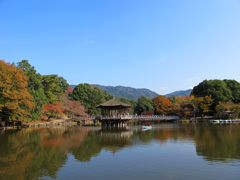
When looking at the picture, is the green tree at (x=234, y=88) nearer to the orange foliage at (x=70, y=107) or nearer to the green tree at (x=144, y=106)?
the green tree at (x=144, y=106)

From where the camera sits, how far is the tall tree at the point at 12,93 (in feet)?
84.8

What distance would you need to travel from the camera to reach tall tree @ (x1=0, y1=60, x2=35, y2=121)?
2586cm

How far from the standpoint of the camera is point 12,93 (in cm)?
2592

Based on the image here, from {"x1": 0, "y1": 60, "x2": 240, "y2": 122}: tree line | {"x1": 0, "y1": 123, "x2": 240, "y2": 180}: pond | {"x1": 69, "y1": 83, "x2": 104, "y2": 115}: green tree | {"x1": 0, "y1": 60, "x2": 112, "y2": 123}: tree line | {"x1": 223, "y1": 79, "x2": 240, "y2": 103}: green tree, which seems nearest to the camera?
{"x1": 0, "y1": 123, "x2": 240, "y2": 180}: pond

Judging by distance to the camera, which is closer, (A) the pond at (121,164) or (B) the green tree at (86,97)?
(A) the pond at (121,164)

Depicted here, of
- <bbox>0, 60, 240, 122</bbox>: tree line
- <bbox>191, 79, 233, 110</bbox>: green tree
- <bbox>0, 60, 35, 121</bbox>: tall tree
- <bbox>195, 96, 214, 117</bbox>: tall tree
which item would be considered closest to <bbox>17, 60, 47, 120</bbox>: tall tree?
<bbox>0, 60, 240, 122</bbox>: tree line

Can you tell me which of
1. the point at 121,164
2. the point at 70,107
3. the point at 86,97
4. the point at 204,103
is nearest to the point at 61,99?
the point at 70,107

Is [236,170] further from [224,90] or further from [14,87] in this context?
[224,90]

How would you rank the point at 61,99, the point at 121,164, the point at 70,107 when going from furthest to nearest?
1. the point at 70,107
2. the point at 61,99
3. the point at 121,164

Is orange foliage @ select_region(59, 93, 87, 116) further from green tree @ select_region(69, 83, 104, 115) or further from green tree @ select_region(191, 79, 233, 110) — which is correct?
green tree @ select_region(191, 79, 233, 110)

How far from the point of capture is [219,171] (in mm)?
8703

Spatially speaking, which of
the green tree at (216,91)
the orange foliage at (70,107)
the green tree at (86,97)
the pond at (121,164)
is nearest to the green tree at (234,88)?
the green tree at (216,91)

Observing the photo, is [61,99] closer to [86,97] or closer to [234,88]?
[86,97]

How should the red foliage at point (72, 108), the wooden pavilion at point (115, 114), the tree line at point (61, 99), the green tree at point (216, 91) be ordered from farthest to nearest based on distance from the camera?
the green tree at point (216, 91) < the red foliage at point (72, 108) < the wooden pavilion at point (115, 114) < the tree line at point (61, 99)
